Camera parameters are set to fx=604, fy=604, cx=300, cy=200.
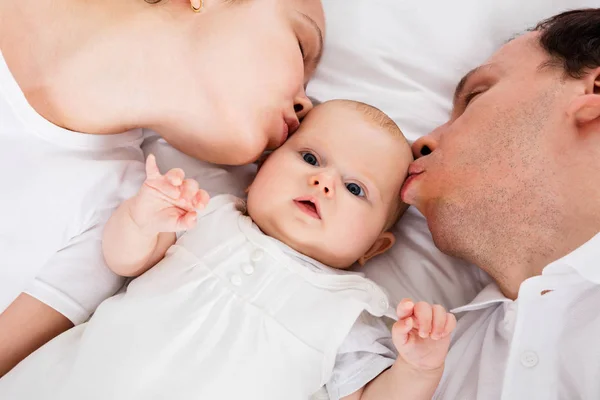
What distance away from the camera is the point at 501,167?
126 cm

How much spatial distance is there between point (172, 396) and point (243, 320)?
A: 0.60ft

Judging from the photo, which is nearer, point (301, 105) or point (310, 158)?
point (310, 158)

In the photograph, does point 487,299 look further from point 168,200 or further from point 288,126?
point 168,200

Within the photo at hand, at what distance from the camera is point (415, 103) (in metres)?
1.61

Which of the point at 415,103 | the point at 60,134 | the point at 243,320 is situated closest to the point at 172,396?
the point at 243,320

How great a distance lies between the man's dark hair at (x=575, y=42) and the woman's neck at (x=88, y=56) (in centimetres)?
82

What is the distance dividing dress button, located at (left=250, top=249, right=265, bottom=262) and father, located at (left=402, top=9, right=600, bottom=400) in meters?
0.36

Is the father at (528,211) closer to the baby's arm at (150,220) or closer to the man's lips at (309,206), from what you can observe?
the man's lips at (309,206)

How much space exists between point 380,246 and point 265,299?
1.30 feet

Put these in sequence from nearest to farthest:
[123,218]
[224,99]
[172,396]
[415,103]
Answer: [172,396] → [123,218] → [224,99] → [415,103]

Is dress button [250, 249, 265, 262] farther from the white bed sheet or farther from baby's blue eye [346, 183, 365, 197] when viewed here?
the white bed sheet

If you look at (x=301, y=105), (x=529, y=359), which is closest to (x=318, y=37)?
(x=301, y=105)

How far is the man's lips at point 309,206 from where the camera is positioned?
124cm

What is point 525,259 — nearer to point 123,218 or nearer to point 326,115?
point 326,115
